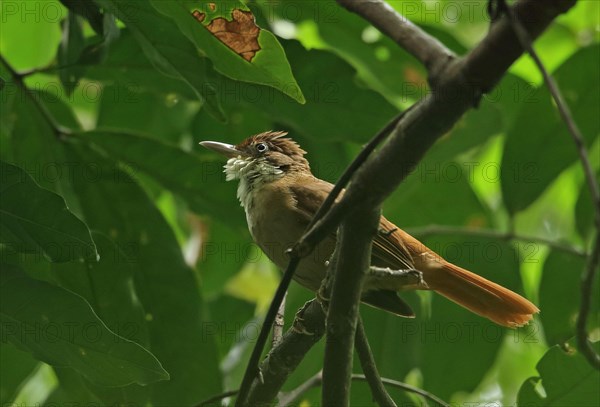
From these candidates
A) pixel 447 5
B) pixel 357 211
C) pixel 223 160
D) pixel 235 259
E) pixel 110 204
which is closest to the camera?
pixel 357 211

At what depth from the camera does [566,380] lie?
271 cm

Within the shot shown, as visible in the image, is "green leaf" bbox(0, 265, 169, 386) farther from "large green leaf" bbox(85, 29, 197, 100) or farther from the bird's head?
the bird's head

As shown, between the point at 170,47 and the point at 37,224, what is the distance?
677mm

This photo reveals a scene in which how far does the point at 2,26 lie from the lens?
398 cm

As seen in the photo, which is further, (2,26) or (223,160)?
(2,26)

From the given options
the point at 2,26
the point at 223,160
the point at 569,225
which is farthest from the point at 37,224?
the point at 569,225

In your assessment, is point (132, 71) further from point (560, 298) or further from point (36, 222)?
point (560, 298)

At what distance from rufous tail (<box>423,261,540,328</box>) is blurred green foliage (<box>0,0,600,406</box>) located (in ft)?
1.02

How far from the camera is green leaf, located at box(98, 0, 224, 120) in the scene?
263 cm

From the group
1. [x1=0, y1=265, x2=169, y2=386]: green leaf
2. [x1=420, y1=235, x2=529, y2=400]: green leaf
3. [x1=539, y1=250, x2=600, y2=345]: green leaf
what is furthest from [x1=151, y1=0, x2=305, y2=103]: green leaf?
[x1=539, y1=250, x2=600, y2=345]: green leaf

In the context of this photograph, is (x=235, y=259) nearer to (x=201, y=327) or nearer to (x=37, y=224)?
(x=201, y=327)

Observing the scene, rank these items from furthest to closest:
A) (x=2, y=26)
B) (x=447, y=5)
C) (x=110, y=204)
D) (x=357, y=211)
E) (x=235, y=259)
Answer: (x=447, y=5), (x=235, y=259), (x=2, y=26), (x=110, y=204), (x=357, y=211)

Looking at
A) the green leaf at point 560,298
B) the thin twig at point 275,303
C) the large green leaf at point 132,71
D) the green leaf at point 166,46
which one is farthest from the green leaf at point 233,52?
the green leaf at point 560,298

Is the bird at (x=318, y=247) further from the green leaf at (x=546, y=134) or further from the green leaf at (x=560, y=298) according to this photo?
the green leaf at (x=546, y=134)
